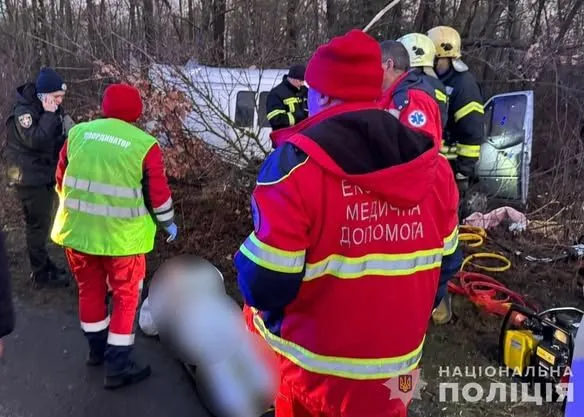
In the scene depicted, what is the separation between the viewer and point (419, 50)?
16.8ft

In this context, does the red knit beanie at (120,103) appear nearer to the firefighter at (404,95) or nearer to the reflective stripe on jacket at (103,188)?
the reflective stripe on jacket at (103,188)

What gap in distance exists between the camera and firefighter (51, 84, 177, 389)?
3.77 metres

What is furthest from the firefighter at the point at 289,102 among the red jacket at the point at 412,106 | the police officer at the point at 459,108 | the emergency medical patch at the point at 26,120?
the red jacket at the point at 412,106

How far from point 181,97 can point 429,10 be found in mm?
8502

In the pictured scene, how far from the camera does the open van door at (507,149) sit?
736 cm

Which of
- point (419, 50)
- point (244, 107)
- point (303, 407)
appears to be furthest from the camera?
Result: point (244, 107)

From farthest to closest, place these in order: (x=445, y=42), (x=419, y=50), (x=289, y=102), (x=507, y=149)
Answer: (x=507, y=149) < (x=289, y=102) < (x=445, y=42) < (x=419, y=50)

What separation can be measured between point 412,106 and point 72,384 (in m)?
2.90

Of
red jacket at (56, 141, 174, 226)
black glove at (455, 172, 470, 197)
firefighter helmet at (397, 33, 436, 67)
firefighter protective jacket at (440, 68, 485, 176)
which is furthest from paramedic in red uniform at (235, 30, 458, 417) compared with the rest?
black glove at (455, 172, 470, 197)

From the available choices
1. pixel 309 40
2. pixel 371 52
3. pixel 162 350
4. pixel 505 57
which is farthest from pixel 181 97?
pixel 505 57

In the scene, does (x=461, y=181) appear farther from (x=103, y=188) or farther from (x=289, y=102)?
Answer: (x=103, y=188)

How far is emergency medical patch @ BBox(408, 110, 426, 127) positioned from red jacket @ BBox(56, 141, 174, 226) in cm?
163

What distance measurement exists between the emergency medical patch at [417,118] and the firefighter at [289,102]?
3027 mm

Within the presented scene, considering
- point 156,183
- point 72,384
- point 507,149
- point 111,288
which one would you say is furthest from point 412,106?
point 507,149
